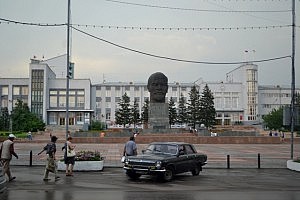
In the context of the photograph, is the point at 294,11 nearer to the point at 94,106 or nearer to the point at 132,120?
the point at 132,120

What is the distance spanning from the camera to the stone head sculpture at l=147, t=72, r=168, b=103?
44.9m

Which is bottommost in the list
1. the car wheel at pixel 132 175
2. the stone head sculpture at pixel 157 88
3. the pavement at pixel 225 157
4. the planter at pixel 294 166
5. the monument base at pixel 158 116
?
the pavement at pixel 225 157

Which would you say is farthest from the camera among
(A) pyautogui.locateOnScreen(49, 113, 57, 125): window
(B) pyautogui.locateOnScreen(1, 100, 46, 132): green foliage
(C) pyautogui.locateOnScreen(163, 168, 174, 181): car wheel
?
(A) pyautogui.locateOnScreen(49, 113, 57, 125): window

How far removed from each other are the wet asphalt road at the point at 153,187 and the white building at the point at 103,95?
90.3m

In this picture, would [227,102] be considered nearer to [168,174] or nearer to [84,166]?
[84,166]

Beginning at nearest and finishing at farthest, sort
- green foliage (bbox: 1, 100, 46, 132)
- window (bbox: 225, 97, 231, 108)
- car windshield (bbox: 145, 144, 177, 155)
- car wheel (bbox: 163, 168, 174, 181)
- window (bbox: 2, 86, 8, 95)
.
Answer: car wheel (bbox: 163, 168, 174, 181)
car windshield (bbox: 145, 144, 177, 155)
green foliage (bbox: 1, 100, 46, 132)
window (bbox: 2, 86, 8, 95)
window (bbox: 225, 97, 231, 108)

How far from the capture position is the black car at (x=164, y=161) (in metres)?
13.8

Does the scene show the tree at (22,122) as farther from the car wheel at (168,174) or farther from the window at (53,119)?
the car wheel at (168,174)

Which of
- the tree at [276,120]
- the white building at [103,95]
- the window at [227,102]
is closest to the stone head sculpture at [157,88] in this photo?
the tree at [276,120]

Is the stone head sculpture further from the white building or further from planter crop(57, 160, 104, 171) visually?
the white building

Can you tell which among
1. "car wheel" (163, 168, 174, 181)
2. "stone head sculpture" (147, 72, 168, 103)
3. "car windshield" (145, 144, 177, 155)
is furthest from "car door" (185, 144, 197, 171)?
"stone head sculpture" (147, 72, 168, 103)

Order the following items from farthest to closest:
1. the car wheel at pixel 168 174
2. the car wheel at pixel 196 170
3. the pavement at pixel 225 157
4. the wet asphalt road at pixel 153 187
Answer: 1. the pavement at pixel 225 157
2. the car wheel at pixel 196 170
3. the car wheel at pixel 168 174
4. the wet asphalt road at pixel 153 187

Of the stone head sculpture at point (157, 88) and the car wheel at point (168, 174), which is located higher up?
the stone head sculpture at point (157, 88)

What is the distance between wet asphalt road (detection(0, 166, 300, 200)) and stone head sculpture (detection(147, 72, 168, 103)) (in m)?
27.7
